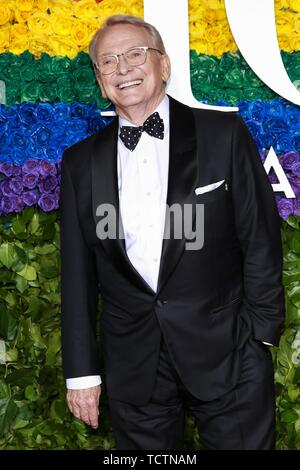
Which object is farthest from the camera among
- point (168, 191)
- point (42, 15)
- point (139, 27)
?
point (42, 15)

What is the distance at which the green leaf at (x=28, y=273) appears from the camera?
3.31 m

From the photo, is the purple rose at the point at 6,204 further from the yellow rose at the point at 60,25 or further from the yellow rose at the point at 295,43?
the yellow rose at the point at 295,43

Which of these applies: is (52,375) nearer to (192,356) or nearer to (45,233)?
(45,233)

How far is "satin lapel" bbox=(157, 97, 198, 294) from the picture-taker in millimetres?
2488

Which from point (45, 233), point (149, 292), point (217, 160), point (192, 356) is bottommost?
point (192, 356)

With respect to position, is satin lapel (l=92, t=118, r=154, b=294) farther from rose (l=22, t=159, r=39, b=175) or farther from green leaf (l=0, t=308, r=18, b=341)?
green leaf (l=0, t=308, r=18, b=341)

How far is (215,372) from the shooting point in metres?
2.55

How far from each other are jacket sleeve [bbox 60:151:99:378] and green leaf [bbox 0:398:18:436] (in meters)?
0.80

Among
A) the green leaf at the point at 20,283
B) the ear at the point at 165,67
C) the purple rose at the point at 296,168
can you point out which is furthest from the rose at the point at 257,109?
the green leaf at the point at 20,283

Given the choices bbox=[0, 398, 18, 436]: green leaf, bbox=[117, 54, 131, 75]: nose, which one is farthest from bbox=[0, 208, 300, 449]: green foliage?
bbox=[117, 54, 131, 75]: nose

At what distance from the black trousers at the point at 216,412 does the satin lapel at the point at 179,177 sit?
1.04ft

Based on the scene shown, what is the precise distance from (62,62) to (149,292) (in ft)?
4.16

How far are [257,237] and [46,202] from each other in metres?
1.12

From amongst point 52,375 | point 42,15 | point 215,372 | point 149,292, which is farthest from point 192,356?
point 42,15
